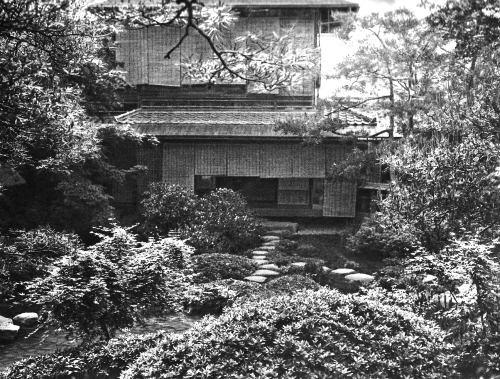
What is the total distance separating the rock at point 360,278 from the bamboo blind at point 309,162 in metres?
6.05

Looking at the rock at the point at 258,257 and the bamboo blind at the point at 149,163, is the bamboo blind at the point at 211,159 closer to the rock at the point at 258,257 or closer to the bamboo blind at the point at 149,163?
the bamboo blind at the point at 149,163

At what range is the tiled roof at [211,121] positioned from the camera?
1683 centimetres

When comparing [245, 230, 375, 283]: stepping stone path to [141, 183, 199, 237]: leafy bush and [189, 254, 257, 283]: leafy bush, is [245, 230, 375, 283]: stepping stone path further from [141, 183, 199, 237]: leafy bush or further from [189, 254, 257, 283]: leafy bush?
[141, 183, 199, 237]: leafy bush

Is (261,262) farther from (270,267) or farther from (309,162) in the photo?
(309,162)

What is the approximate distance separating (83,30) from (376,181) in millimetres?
11069

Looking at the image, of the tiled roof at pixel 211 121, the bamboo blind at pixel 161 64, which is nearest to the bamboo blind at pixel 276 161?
the tiled roof at pixel 211 121

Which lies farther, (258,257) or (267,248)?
(267,248)

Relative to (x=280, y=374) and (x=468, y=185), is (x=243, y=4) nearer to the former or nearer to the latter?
(x=468, y=185)

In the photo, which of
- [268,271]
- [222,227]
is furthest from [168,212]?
[268,271]

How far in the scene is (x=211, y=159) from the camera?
17.9 metres

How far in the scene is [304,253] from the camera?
14.1 m

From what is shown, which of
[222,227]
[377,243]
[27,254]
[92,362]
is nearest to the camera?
Answer: [92,362]

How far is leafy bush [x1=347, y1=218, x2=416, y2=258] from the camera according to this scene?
1338 cm

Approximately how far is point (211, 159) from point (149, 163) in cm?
186
